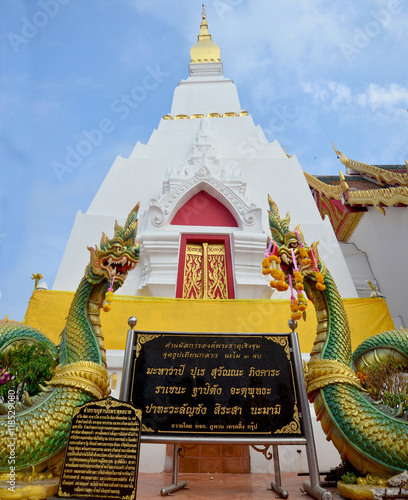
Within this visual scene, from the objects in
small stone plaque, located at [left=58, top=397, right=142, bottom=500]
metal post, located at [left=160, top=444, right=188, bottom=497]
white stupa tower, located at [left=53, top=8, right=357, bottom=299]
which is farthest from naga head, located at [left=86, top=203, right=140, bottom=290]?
white stupa tower, located at [left=53, top=8, right=357, bottom=299]

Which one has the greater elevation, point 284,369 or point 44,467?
point 284,369

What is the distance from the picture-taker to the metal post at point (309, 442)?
2281mm

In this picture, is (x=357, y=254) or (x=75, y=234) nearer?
(x=75, y=234)

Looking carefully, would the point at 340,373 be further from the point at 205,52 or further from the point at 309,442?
the point at 205,52

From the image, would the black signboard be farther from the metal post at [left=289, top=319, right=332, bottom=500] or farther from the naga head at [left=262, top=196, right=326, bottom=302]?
the naga head at [left=262, top=196, right=326, bottom=302]

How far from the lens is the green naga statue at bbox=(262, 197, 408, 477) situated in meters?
2.41

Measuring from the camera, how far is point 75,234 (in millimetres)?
7449

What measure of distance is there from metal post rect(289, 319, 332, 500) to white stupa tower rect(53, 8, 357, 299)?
12.4 ft

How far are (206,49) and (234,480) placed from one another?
1845 cm

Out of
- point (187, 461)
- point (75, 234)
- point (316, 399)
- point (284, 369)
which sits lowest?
point (187, 461)

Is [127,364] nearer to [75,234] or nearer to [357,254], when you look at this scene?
[75,234]

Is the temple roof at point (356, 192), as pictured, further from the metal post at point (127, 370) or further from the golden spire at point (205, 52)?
the golden spire at point (205, 52)

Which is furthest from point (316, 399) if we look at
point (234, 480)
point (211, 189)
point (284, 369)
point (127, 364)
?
point (211, 189)

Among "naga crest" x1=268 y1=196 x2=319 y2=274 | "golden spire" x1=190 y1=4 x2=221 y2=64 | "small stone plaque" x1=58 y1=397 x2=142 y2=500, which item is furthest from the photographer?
"golden spire" x1=190 y1=4 x2=221 y2=64
